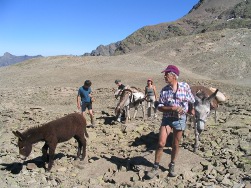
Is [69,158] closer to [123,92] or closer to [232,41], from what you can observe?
[123,92]

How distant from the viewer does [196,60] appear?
39.8m

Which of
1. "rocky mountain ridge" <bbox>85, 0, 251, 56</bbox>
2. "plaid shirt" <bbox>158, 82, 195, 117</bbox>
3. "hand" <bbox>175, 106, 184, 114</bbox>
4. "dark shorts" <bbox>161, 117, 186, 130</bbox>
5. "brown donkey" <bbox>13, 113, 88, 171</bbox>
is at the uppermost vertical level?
"rocky mountain ridge" <bbox>85, 0, 251, 56</bbox>

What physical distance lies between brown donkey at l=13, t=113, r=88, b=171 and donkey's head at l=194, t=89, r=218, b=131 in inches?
112

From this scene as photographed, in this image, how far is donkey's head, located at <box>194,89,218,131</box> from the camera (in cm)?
793

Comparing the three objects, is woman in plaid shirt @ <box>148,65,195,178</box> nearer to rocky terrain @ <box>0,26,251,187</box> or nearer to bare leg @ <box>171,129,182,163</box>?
bare leg @ <box>171,129,182,163</box>

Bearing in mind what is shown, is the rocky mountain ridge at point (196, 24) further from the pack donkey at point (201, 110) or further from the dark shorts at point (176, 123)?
the dark shorts at point (176, 123)

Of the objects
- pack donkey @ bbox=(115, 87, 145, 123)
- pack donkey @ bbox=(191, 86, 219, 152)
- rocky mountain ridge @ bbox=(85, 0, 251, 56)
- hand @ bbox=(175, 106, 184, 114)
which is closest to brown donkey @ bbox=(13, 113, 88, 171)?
pack donkey @ bbox=(191, 86, 219, 152)

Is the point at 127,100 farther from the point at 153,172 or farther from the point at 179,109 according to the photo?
the point at 179,109

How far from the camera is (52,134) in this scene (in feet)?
24.4

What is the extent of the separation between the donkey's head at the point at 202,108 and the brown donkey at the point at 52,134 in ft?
9.32

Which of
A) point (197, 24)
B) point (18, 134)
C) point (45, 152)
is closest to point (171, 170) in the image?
point (45, 152)

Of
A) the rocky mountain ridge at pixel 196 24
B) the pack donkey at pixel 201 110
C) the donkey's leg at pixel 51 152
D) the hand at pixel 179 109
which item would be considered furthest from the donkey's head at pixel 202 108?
the rocky mountain ridge at pixel 196 24

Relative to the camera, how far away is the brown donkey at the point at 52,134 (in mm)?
7234

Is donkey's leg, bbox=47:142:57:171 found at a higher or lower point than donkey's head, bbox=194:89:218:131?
lower
